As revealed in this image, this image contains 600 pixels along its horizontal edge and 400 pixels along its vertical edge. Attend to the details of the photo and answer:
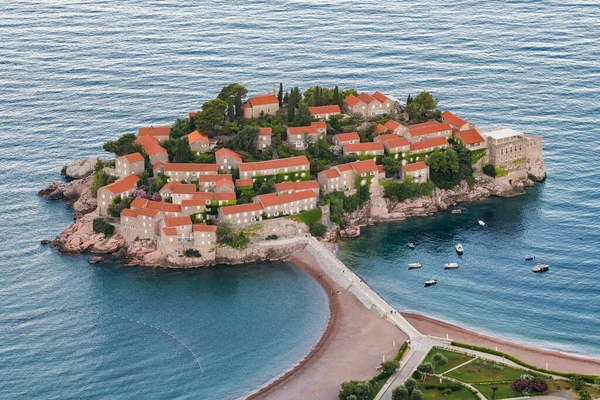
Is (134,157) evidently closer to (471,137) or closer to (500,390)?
(471,137)

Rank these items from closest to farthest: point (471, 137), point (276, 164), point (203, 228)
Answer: point (203, 228) < point (276, 164) < point (471, 137)

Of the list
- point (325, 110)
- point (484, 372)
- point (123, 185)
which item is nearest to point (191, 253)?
point (123, 185)

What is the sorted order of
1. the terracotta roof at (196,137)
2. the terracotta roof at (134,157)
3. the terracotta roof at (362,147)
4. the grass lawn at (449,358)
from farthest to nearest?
the terracotta roof at (362,147), the terracotta roof at (196,137), the terracotta roof at (134,157), the grass lawn at (449,358)

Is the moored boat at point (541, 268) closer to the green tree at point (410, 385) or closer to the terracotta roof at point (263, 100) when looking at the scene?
the green tree at point (410, 385)

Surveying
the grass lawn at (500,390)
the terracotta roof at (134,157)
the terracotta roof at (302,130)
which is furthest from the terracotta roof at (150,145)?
the grass lawn at (500,390)

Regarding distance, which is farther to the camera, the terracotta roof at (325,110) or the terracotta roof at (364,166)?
the terracotta roof at (325,110)

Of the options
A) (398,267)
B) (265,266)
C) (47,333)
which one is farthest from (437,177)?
(47,333)
